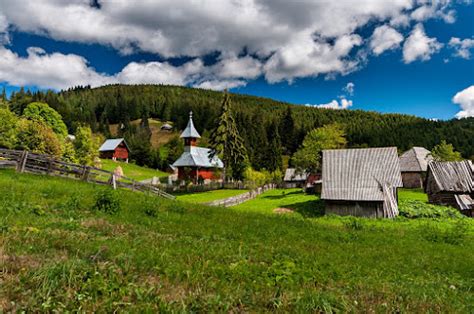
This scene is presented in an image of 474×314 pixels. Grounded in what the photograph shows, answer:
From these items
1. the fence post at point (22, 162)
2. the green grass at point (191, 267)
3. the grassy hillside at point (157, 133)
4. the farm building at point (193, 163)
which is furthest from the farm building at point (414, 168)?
the grassy hillside at point (157, 133)

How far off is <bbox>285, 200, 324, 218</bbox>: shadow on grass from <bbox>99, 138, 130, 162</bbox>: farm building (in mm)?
72761

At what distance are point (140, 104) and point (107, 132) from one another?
1797 inches

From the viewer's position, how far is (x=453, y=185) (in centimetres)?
3669

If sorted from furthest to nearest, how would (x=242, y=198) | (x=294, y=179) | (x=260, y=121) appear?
1. (x=260, y=121)
2. (x=294, y=179)
3. (x=242, y=198)

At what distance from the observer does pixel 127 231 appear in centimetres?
1017

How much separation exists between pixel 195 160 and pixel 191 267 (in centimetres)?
5746

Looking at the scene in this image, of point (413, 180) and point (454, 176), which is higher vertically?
point (454, 176)

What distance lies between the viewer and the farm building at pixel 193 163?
63.6 meters

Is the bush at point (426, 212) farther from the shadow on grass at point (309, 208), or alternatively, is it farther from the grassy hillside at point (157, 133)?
the grassy hillside at point (157, 133)

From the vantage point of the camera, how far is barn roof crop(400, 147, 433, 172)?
208 ft

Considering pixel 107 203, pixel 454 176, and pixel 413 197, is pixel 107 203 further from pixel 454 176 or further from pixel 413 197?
pixel 413 197

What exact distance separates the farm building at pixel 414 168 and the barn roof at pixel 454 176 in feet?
84.1

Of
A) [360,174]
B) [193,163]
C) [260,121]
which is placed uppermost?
[260,121]

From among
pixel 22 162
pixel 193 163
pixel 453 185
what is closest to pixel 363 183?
pixel 453 185
